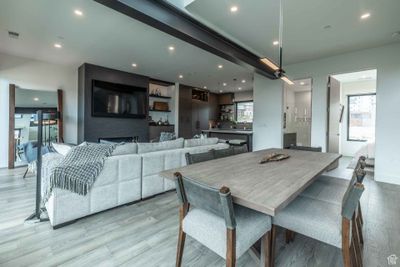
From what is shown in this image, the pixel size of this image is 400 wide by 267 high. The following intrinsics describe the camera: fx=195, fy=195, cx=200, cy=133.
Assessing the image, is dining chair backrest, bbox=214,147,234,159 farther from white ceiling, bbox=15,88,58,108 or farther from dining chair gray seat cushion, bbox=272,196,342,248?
white ceiling, bbox=15,88,58,108

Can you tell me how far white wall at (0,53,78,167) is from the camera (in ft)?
15.8

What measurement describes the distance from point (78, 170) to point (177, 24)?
2.29m

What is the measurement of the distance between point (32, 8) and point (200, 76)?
4648 mm

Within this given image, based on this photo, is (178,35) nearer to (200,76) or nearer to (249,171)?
(249,171)

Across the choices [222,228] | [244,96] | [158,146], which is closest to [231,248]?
[222,228]

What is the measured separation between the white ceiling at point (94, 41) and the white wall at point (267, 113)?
0.81 metres

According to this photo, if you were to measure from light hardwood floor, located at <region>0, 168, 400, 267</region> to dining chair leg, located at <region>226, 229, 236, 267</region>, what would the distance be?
57 centimetres

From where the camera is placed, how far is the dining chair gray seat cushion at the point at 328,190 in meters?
1.68

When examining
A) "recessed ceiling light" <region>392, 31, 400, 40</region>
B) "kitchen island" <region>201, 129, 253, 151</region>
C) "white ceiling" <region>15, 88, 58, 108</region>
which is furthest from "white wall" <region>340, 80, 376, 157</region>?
"white ceiling" <region>15, 88, 58, 108</region>

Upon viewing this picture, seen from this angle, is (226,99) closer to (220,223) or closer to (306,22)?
(306,22)

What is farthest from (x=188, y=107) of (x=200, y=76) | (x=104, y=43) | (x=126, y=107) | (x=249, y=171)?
(x=249, y=171)

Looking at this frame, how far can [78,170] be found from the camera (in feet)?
7.30

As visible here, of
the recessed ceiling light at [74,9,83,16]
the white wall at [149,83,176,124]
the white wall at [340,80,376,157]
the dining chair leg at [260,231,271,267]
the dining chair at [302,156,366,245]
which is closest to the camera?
the dining chair leg at [260,231,271,267]

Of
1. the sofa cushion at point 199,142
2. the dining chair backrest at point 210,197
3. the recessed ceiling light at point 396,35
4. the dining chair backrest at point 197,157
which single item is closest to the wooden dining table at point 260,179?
the dining chair backrest at point 210,197
